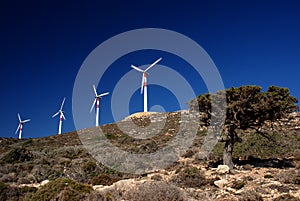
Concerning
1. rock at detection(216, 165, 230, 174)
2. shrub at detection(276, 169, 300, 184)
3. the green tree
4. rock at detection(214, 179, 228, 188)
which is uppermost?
the green tree

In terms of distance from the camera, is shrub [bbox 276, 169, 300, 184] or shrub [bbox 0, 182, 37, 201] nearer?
shrub [bbox 0, 182, 37, 201]

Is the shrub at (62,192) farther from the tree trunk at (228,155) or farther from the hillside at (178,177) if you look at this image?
the tree trunk at (228,155)

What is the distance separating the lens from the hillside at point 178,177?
11.2 m

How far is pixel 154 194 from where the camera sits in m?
10.6

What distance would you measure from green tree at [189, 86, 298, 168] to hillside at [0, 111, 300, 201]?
5.24 ft

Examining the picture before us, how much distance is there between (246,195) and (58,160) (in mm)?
19374

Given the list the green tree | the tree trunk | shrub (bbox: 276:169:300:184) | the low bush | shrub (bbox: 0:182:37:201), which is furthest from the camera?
the tree trunk

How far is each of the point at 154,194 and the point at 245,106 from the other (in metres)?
11.6

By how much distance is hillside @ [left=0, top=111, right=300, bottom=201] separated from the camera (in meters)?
11.2

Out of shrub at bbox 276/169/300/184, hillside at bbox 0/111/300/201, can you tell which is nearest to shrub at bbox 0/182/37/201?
hillside at bbox 0/111/300/201

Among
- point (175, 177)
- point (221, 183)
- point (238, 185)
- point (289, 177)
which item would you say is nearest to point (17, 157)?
point (175, 177)

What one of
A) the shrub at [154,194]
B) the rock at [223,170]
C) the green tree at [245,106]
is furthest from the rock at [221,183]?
the green tree at [245,106]

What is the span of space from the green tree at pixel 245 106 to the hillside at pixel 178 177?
1597mm

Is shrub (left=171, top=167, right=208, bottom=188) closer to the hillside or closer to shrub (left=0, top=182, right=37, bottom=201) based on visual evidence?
the hillside
